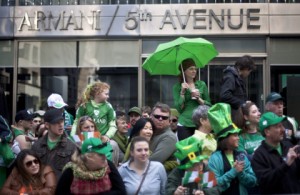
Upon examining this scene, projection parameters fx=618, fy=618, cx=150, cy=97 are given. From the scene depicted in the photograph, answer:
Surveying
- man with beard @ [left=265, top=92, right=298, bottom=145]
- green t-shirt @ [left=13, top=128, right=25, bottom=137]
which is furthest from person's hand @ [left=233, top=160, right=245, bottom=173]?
green t-shirt @ [left=13, top=128, right=25, bottom=137]

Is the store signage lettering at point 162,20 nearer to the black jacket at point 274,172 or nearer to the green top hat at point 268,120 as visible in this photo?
the green top hat at point 268,120

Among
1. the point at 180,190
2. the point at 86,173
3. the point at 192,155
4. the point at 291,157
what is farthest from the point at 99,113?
the point at 291,157

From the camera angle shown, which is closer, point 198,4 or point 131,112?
point 131,112

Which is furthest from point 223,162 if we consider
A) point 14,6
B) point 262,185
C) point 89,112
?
point 14,6

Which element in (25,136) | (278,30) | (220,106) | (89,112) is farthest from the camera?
(278,30)

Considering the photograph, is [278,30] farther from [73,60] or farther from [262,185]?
[262,185]

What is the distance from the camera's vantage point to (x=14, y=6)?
57.9ft

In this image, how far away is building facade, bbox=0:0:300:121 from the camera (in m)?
17.1

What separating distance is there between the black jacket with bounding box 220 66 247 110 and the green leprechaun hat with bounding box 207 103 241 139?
1.08 metres

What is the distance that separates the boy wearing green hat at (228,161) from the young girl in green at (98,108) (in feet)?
7.13

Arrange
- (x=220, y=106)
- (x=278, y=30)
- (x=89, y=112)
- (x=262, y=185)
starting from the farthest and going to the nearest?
(x=278, y=30) < (x=89, y=112) < (x=220, y=106) < (x=262, y=185)

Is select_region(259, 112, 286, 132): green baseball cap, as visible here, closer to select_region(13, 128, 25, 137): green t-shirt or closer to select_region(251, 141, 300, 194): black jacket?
select_region(251, 141, 300, 194): black jacket

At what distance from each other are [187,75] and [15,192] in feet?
10.3

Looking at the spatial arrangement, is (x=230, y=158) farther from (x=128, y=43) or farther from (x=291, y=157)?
(x=128, y=43)
